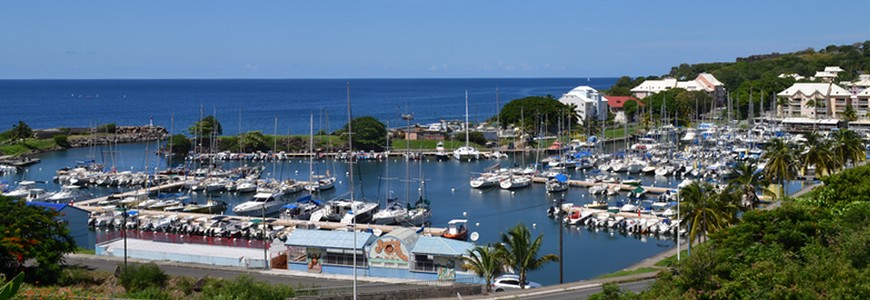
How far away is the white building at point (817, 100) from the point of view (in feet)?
372

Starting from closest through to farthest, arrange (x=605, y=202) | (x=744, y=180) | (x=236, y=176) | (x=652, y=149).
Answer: (x=744, y=180)
(x=605, y=202)
(x=236, y=176)
(x=652, y=149)

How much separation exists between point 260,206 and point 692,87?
92379 mm

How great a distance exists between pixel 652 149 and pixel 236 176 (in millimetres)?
41986

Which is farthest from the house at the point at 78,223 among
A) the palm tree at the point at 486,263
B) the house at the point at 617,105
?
the house at the point at 617,105

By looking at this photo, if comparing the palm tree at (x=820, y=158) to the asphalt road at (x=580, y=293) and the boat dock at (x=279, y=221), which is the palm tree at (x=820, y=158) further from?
the asphalt road at (x=580, y=293)

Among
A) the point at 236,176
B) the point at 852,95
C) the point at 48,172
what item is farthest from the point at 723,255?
the point at 852,95

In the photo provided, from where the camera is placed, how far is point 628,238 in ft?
159

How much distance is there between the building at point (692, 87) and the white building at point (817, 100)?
1385 centimetres

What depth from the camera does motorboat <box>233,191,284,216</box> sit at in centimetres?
5666

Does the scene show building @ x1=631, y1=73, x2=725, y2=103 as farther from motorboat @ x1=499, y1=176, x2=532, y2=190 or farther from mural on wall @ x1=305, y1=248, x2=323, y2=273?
mural on wall @ x1=305, y1=248, x2=323, y2=273

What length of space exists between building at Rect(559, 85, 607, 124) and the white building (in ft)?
85.2

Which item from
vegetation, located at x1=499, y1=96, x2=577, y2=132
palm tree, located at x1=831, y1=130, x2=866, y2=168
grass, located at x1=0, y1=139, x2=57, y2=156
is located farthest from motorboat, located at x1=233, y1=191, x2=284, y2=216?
grass, located at x1=0, y1=139, x2=57, y2=156

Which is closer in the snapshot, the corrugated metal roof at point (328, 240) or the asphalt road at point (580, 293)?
the asphalt road at point (580, 293)

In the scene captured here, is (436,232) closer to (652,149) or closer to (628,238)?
(628,238)
